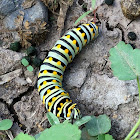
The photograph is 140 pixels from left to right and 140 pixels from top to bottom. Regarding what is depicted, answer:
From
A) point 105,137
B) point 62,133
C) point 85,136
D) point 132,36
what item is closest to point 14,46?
point 85,136

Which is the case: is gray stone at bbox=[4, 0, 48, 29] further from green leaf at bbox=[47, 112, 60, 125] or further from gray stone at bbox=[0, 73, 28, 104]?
green leaf at bbox=[47, 112, 60, 125]

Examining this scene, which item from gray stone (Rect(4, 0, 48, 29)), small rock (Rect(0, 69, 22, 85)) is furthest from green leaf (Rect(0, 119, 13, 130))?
gray stone (Rect(4, 0, 48, 29))

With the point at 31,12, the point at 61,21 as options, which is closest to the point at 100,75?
the point at 61,21

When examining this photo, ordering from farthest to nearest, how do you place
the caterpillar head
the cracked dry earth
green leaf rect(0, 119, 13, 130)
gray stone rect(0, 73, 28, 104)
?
gray stone rect(0, 73, 28, 104) < the cracked dry earth < green leaf rect(0, 119, 13, 130) < the caterpillar head

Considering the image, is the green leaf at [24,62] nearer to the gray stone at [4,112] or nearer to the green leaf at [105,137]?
the gray stone at [4,112]

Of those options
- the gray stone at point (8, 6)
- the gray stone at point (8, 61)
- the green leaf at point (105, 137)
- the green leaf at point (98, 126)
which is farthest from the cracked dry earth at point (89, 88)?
the gray stone at point (8, 6)

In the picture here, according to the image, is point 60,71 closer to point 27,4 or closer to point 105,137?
point 105,137
